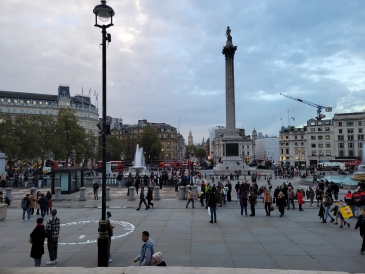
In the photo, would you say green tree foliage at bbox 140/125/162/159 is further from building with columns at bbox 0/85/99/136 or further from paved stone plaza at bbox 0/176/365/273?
paved stone plaza at bbox 0/176/365/273

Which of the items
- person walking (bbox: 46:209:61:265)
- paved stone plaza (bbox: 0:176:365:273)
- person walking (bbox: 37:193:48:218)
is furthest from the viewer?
person walking (bbox: 37:193:48:218)

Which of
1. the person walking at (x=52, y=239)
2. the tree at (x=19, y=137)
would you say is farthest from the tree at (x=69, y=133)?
the person walking at (x=52, y=239)

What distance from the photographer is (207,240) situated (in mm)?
11695

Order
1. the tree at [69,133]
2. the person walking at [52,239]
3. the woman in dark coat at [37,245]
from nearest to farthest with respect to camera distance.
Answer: the woman in dark coat at [37,245] → the person walking at [52,239] → the tree at [69,133]

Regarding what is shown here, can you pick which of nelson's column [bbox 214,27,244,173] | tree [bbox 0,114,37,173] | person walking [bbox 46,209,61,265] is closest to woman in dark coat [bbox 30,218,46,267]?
person walking [bbox 46,209,61,265]

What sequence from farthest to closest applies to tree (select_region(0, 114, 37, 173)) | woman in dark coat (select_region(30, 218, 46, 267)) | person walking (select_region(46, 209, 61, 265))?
1. tree (select_region(0, 114, 37, 173))
2. person walking (select_region(46, 209, 61, 265))
3. woman in dark coat (select_region(30, 218, 46, 267))

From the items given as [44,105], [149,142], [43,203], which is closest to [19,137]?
[43,203]

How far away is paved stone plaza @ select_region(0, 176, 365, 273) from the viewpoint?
9148 mm

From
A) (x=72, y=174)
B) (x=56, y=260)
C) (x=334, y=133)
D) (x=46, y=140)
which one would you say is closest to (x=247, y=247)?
(x=56, y=260)

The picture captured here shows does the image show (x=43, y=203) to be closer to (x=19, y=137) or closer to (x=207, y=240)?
(x=207, y=240)

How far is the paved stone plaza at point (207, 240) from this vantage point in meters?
9.15

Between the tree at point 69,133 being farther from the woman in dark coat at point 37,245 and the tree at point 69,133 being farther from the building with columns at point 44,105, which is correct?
the woman in dark coat at point 37,245

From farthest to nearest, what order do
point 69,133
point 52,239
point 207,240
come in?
point 69,133, point 207,240, point 52,239

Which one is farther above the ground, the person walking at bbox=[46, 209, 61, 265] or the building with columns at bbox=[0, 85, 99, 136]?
the building with columns at bbox=[0, 85, 99, 136]
